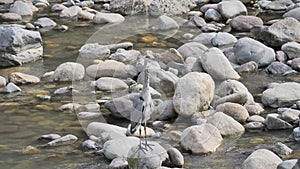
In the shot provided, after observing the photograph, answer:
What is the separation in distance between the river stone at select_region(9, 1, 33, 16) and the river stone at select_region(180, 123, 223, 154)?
18.8 ft

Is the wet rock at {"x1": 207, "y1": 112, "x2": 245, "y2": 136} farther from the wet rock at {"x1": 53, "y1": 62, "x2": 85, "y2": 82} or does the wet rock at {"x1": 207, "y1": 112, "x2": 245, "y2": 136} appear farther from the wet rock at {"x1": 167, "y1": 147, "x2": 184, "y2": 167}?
the wet rock at {"x1": 53, "y1": 62, "x2": 85, "y2": 82}

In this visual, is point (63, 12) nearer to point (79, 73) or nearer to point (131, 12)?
point (131, 12)

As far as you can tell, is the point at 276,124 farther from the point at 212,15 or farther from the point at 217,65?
the point at 212,15

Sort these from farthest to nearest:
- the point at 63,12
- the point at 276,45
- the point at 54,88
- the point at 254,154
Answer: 1. the point at 63,12
2. the point at 276,45
3. the point at 54,88
4. the point at 254,154

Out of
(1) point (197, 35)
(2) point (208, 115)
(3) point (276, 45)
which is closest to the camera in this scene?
(2) point (208, 115)

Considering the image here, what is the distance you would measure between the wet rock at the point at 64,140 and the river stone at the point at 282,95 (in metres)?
2.12

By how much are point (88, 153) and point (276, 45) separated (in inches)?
157

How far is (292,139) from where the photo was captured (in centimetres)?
625

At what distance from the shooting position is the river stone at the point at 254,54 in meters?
8.62

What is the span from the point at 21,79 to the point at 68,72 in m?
0.56

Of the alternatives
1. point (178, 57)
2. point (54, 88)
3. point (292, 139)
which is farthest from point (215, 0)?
point (292, 139)

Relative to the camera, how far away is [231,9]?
1095cm

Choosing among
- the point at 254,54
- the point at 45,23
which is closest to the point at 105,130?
the point at 254,54

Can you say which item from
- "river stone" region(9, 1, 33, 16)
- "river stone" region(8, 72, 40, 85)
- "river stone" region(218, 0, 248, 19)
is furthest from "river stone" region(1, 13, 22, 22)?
"river stone" region(218, 0, 248, 19)
